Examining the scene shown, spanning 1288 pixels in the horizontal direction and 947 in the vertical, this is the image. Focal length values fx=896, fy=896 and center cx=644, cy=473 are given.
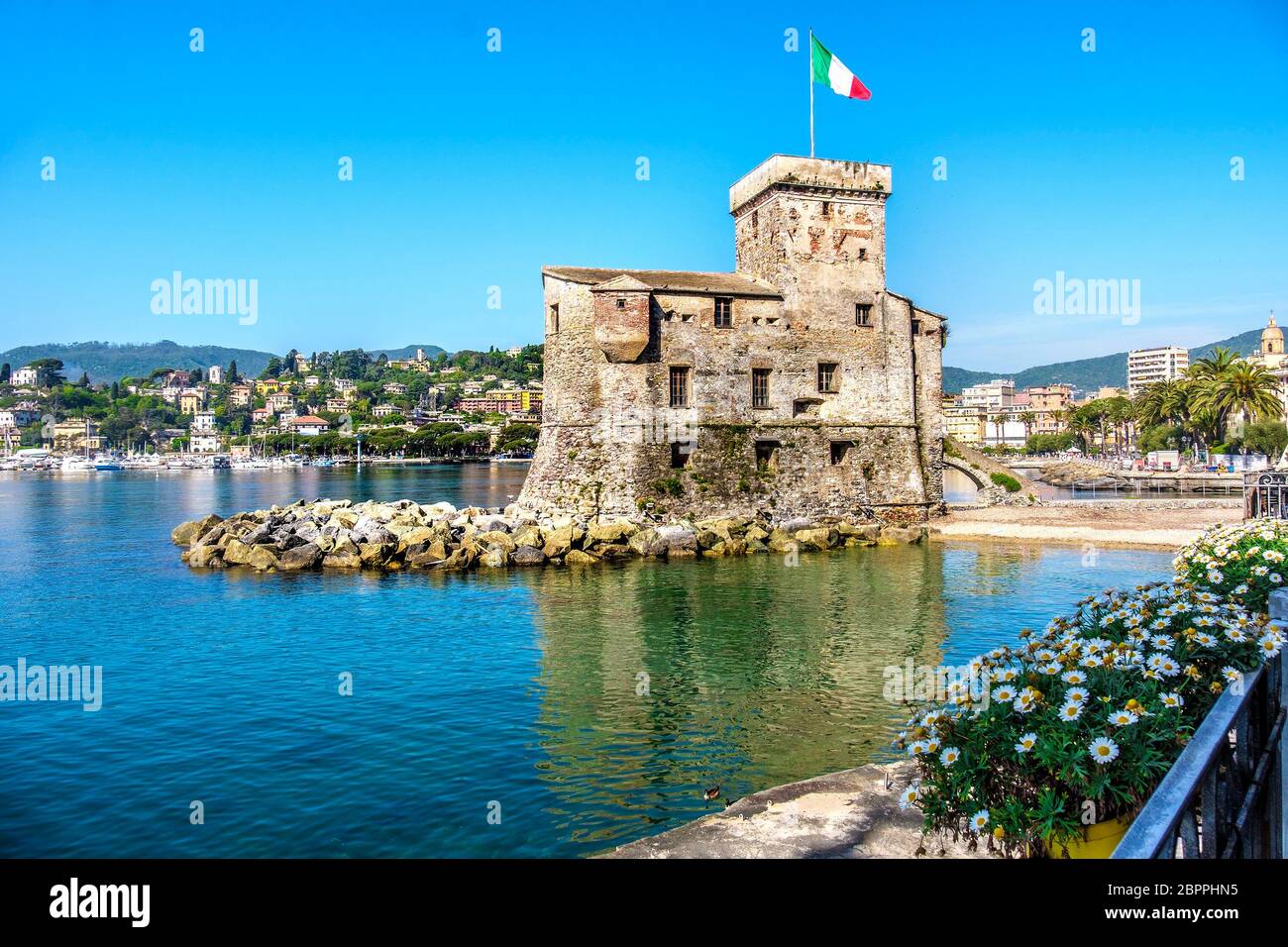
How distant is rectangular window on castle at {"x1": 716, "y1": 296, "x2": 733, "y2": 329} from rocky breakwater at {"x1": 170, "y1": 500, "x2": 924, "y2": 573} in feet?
26.1

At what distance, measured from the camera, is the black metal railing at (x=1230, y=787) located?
3.05 m

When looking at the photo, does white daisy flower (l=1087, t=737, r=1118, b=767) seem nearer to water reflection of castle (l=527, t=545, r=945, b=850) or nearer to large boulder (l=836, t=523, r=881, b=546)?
water reflection of castle (l=527, t=545, r=945, b=850)

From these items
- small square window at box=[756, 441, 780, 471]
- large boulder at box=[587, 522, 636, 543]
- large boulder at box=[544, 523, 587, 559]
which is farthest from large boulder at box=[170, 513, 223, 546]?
small square window at box=[756, 441, 780, 471]

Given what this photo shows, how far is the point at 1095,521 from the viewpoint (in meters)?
38.3

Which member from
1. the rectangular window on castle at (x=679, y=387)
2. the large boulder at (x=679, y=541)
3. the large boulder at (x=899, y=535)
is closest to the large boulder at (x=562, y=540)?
the large boulder at (x=679, y=541)

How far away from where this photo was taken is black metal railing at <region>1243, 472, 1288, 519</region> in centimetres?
2445

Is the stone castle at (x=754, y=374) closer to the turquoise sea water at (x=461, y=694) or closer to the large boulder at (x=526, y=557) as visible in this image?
the large boulder at (x=526, y=557)

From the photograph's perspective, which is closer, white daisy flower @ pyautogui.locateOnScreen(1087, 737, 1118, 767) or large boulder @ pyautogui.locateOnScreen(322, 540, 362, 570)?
white daisy flower @ pyautogui.locateOnScreen(1087, 737, 1118, 767)

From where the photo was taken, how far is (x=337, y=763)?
1188cm

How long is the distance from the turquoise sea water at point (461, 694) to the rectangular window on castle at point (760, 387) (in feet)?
29.4

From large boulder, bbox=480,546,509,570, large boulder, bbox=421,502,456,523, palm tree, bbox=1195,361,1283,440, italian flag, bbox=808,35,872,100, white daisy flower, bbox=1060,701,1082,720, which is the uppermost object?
italian flag, bbox=808,35,872,100

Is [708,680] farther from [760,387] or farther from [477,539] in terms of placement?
[760,387]

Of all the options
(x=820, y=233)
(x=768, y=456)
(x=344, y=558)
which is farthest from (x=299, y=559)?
(x=820, y=233)
